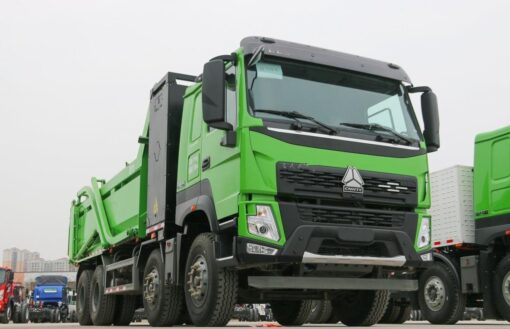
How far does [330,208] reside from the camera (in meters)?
6.58

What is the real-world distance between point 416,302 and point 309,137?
673cm

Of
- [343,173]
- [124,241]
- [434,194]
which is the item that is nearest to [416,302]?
[434,194]

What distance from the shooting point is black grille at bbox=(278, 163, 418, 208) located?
6.45 meters

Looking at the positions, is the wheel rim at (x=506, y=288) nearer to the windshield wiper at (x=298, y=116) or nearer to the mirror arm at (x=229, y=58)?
the windshield wiper at (x=298, y=116)

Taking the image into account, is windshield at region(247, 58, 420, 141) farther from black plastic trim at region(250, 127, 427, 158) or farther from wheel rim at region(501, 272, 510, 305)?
wheel rim at region(501, 272, 510, 305)

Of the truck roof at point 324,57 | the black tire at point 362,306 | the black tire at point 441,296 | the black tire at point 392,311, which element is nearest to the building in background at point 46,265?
the black tire at point 392,311

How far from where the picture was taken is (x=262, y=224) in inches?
249

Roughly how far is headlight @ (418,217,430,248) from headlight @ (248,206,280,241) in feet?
5.68

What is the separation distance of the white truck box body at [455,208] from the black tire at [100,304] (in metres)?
5.85

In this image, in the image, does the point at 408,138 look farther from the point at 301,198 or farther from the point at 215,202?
the point at 215,202

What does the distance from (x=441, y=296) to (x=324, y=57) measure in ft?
20.1

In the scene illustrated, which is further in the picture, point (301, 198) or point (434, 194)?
point (434, 194)

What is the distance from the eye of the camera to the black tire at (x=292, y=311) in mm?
9500

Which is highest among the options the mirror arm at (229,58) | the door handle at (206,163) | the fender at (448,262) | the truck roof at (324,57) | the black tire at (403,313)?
the truck roof at (324,57)
